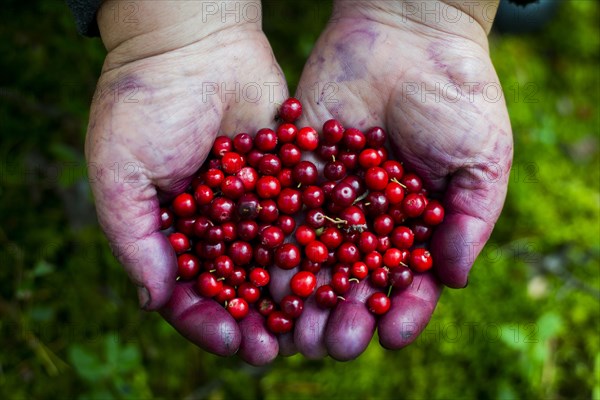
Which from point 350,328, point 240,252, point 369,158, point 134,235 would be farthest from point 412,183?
point 134,235

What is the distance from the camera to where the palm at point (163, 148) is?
2.68 meters

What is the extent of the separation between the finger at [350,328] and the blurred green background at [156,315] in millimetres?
981

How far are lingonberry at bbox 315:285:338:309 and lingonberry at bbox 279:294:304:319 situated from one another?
9cm

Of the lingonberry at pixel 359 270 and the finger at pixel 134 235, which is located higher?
the finger at pixel 134 235

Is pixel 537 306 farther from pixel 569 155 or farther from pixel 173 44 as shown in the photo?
pixel 173 44

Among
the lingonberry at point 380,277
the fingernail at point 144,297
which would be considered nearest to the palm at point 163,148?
the fingernail at point 144,297

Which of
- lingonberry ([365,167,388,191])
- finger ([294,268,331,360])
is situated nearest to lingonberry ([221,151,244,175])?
lingonberry ([365,167,388,191])

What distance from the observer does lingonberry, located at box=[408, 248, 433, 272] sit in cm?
289

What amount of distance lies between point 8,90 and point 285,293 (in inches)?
87.0

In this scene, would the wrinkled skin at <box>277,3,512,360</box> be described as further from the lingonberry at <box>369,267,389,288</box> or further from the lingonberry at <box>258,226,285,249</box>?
the lingonberry at <box>258,226,285,249</box>

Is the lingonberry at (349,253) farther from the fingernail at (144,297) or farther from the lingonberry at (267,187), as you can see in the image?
the fingernail at (144,297)

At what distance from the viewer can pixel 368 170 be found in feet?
10.1

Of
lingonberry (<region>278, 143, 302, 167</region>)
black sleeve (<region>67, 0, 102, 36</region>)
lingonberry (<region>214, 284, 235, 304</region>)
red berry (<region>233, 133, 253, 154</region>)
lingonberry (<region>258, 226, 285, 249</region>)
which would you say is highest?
black sleeve (<region>67, 0, 102, 36</region>)

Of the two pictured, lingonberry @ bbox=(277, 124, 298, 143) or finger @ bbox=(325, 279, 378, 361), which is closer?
finger @ bbox=(325, 279, 378, 361)
